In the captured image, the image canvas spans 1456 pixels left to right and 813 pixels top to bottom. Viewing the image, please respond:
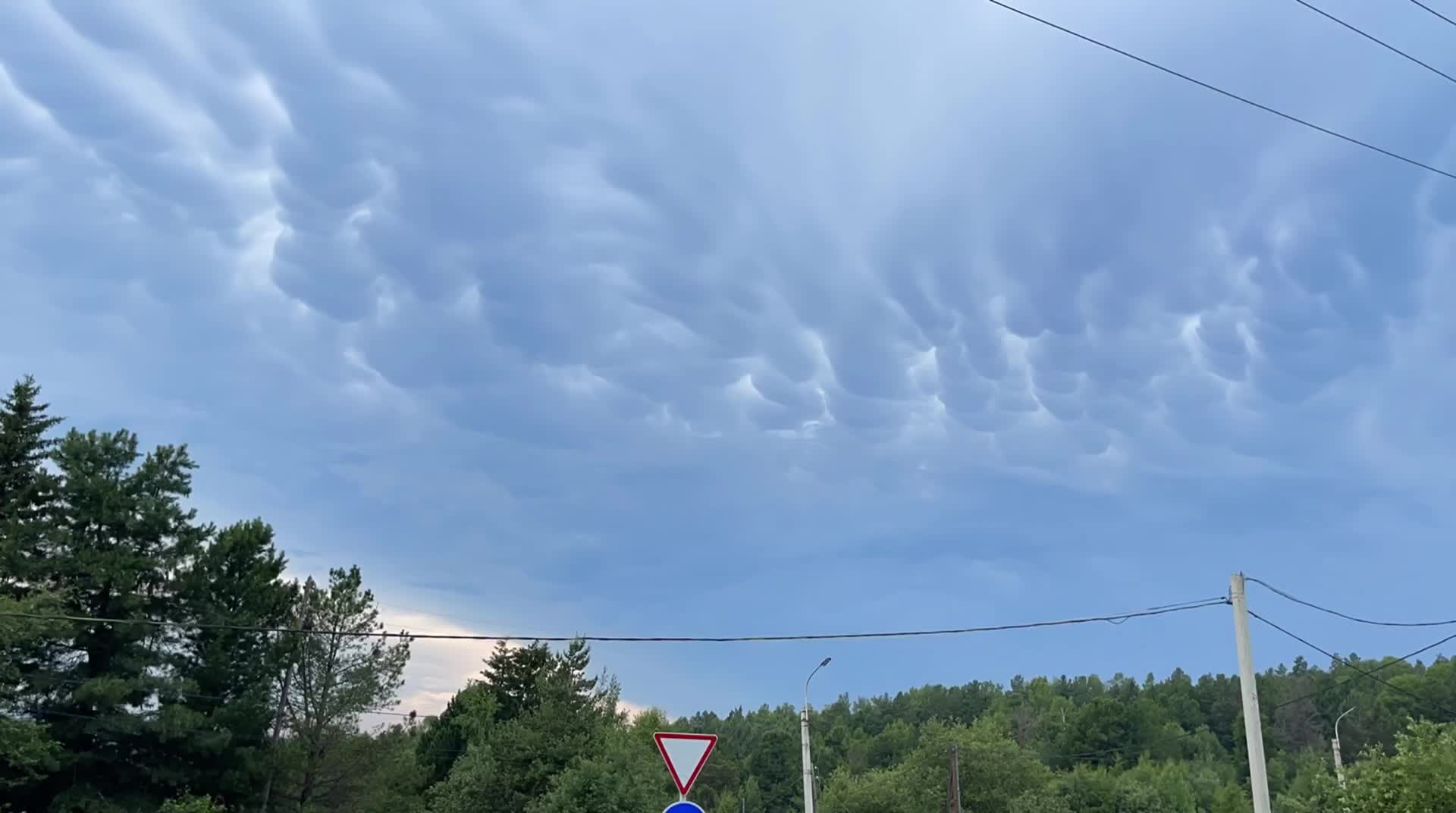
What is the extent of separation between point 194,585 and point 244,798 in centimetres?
922

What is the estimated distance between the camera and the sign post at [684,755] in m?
11.0

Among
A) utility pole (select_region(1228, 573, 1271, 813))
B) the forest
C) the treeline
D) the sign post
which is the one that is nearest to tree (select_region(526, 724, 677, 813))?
the forest

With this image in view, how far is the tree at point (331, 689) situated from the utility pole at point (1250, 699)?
36792 millimetres

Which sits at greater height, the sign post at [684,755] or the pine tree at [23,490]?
the pine tree at [23,490]

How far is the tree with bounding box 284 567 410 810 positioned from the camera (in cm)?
4431

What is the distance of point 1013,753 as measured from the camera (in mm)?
61250

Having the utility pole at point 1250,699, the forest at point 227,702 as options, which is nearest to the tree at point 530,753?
the forest at point 227,702

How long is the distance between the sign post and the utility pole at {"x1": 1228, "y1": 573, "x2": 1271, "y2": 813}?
9.66 metres

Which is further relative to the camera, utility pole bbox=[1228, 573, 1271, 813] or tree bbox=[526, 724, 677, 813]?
tree bbox=[526, 724, 677, 813]

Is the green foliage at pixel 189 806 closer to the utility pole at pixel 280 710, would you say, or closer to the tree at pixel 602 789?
the utility pole at pixel 280 710

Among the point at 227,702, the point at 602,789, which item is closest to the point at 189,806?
the point at 227,702

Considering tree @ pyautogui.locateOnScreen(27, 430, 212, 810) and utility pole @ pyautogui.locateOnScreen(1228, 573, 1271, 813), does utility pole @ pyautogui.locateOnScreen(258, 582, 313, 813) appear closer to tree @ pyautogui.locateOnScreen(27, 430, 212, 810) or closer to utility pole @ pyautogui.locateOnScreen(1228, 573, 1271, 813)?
tree @ pyautogui.locateOnScreen(27, 430, 212, 810)

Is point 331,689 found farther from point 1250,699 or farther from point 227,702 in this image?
point 1250,699

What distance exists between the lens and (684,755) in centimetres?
1113
